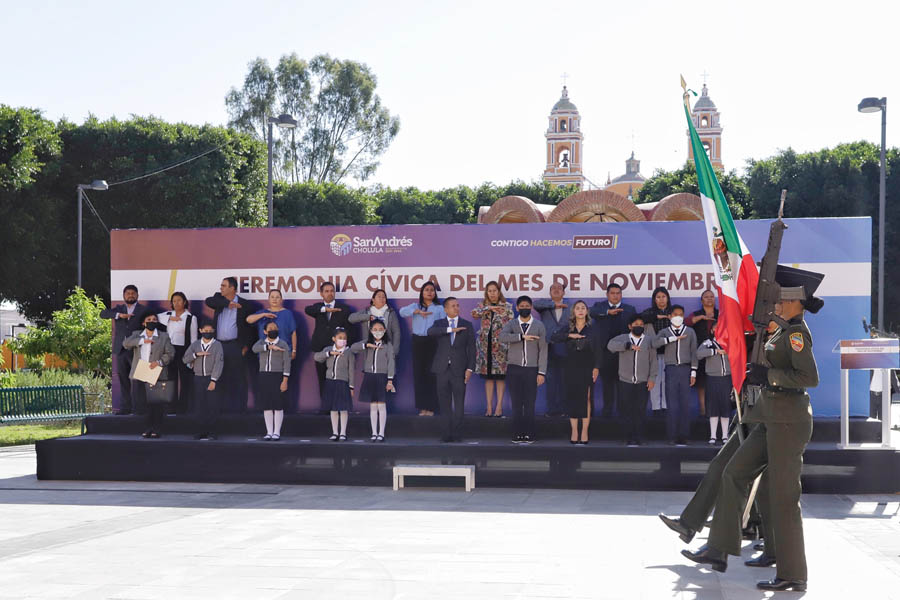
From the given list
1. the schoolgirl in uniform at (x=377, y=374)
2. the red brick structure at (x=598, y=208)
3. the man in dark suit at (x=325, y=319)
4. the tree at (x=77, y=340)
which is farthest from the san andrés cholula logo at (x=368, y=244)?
the tree at (x=77, y=340)

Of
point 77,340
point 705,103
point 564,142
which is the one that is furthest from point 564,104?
point 77,340

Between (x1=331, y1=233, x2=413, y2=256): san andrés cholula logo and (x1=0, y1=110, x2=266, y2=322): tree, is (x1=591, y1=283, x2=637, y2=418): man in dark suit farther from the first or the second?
(x1=0, y1=110, x2=266, y2=322): tree

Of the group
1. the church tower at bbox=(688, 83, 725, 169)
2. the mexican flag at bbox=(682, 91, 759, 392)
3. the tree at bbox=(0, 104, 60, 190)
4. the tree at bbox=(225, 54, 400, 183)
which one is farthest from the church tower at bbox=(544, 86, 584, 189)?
the mexican flag at bbox=(682, 91, 759, 392)

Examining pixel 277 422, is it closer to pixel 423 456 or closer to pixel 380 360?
pixel 380 360

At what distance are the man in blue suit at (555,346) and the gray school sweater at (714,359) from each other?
1.64 m

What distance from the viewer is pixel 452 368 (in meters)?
11.5

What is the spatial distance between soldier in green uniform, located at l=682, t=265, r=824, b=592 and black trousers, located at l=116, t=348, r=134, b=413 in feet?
28.1

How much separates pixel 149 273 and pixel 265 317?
200 cm

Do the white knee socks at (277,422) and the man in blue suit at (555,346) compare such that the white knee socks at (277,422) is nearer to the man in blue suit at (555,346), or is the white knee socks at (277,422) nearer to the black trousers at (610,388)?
the man in blue suit at (555,346)

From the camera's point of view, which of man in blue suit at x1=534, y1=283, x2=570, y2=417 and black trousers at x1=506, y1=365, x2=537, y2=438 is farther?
man in blue suit at x1=534, y1=283, x2=570, y2=417

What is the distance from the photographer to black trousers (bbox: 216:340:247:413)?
40.5ft

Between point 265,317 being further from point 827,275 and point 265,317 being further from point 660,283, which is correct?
point 827,275

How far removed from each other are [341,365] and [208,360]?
5.52ft

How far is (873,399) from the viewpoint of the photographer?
12.9 meters
